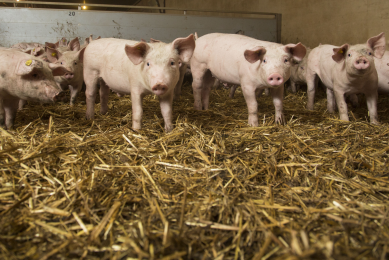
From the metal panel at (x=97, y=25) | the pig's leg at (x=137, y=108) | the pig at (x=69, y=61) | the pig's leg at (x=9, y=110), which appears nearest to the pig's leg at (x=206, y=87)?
the pig's leg at (x=137, y=108)

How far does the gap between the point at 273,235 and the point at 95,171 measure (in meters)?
1.45

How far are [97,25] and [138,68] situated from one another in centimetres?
481

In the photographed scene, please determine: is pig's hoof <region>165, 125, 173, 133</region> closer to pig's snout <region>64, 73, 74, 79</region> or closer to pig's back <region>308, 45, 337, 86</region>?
pig's snout <region>64, 73, 74, 79</region>

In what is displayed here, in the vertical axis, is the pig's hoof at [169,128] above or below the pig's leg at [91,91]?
below

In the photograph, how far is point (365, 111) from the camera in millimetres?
4844

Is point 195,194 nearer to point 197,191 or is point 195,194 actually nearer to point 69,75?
point 197,191

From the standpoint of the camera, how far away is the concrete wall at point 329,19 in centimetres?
544

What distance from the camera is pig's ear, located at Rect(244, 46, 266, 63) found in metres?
3.22

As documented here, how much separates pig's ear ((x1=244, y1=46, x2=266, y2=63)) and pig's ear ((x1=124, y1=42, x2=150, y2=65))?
1104mm

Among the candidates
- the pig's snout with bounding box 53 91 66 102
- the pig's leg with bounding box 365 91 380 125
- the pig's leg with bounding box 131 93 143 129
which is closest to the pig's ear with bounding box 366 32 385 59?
the pig's leg with bounding box 365 91 380 125

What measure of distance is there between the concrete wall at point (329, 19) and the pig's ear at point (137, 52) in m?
4.66

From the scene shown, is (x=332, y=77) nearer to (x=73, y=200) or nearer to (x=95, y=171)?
(x=95, y=171)

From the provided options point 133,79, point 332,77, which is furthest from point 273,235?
point 332,77

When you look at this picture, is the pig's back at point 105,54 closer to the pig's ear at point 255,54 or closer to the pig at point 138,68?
the pig at point 138,68
